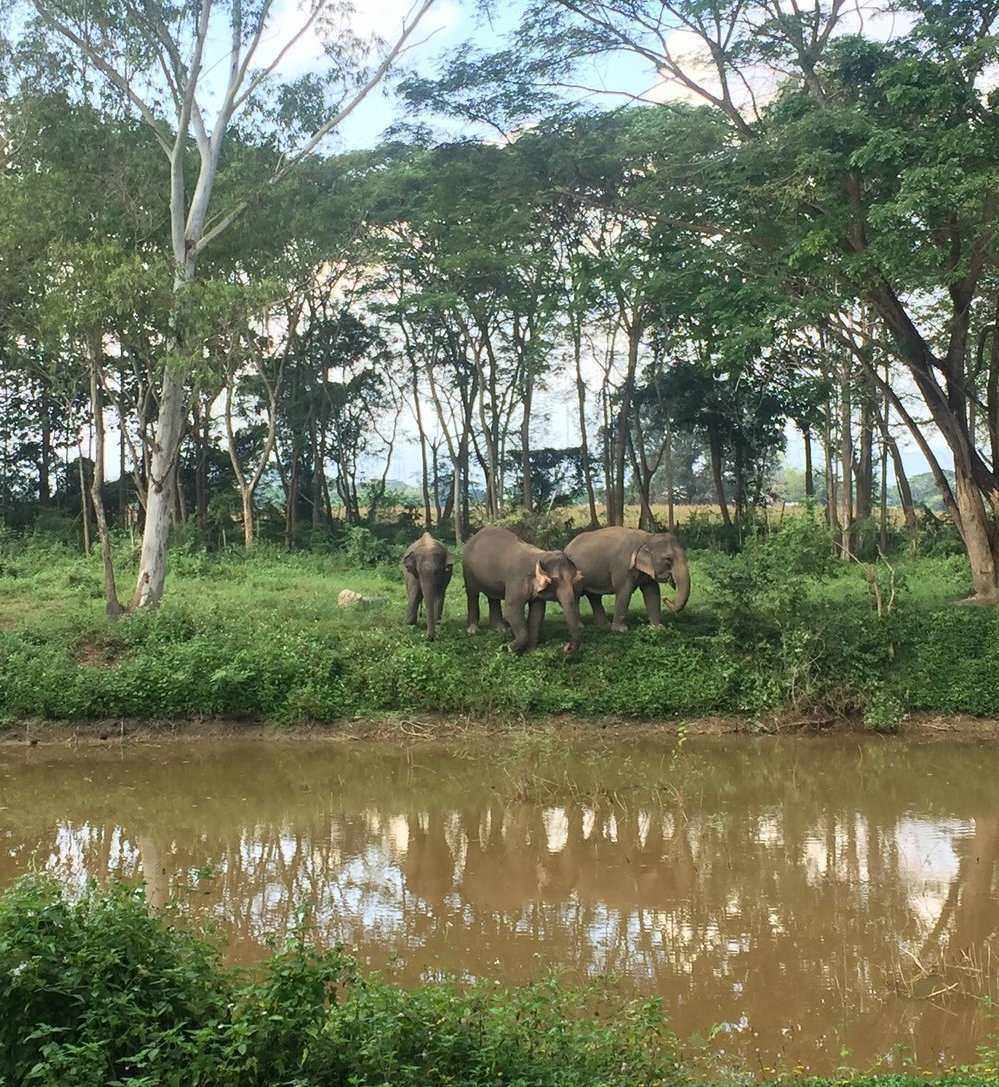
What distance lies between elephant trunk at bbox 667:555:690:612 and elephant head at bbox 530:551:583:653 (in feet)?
5.01

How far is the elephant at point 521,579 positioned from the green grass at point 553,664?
16.8 inches

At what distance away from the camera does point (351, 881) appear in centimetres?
871

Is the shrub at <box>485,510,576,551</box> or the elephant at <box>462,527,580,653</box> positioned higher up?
the shrub at <box>485,510,576,551</box>

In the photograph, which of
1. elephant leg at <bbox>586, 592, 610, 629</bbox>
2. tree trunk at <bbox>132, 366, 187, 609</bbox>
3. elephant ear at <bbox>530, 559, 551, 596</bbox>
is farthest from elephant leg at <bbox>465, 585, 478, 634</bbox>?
tree trunk at <bbox>132, 366, 187, 609</bbox>

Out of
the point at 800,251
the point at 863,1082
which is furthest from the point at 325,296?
the point at 863,1082

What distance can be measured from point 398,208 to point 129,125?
23.7ft

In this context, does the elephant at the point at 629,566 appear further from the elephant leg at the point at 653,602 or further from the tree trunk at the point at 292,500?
the tree trunk at the point at 292,500

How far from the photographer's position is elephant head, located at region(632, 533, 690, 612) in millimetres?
16281

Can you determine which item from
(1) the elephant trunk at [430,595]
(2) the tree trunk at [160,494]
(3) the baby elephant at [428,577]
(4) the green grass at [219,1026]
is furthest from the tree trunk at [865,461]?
(4) the green grass at [219,1026]

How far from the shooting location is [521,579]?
1608 centimetres

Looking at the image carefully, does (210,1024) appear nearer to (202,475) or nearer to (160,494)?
(160,494)

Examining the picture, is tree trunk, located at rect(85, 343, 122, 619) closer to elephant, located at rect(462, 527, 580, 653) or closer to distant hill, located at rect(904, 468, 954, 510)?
elephant, located at rect(462, 527, 580, 653)

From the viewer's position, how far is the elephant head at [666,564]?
16281 mm

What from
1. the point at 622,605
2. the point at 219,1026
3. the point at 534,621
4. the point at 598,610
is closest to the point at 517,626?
the point at 534,621
